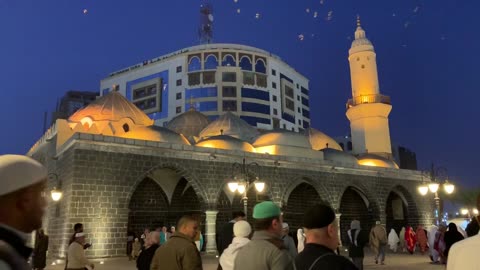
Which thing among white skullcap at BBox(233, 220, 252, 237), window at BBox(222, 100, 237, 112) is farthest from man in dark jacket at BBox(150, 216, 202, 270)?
window at BBox(222, 100, 237, 112)

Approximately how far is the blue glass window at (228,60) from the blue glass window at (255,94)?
3553mm

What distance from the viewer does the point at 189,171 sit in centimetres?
1611

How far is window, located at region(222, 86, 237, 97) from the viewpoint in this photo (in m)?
46.8

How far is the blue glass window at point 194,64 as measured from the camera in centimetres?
4831

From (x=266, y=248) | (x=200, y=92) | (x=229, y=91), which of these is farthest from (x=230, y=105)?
(x=266, y=248)

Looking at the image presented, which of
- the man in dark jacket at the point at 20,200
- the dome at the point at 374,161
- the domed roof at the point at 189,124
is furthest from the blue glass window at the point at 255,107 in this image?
the man in dark jacket at the point at 20,200

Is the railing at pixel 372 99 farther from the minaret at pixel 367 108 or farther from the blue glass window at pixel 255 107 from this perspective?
the blue glass window at pixel 255 107

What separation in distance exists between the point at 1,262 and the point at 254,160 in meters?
16.6

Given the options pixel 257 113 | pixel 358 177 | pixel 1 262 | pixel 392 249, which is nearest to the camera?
pixel 1 262

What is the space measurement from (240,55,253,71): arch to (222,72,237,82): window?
190 cm

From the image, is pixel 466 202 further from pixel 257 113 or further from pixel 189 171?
pixel 189 171

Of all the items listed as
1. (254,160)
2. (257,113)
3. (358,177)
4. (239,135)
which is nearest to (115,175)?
(254,160)

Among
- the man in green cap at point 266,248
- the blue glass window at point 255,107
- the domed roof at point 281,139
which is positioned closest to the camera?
the man in green cap at point 266,248

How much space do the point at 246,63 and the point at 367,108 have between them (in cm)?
2601
